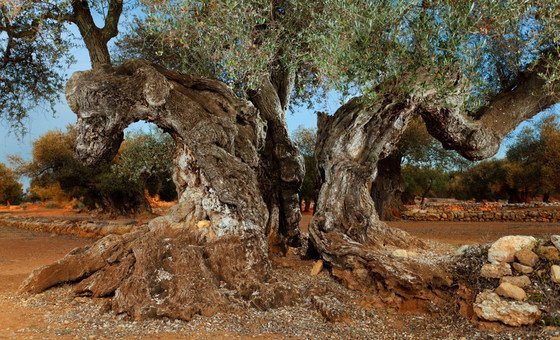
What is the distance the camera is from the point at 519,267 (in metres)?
7.01

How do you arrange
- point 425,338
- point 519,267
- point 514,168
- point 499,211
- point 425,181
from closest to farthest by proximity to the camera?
point 425,338 → point 519,267 → point 499,211 → point 514,168 → point 425,181

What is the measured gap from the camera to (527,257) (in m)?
6.98

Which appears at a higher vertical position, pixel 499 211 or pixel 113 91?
pixel 113 91

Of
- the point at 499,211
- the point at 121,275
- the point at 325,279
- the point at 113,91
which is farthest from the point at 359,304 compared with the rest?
the point at 499,211

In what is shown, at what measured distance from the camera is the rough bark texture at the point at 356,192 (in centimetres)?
764

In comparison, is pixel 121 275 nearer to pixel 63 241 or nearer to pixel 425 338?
pixel 425 338

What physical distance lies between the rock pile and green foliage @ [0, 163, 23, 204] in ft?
126

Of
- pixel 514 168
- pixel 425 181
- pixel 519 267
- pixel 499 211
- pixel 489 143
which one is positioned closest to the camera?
pixel 519 267

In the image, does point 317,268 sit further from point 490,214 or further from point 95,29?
point 490,214

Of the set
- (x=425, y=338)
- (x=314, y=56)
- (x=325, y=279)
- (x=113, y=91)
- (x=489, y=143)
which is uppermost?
(x=314, y=56)

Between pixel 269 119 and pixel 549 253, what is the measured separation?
212 inches

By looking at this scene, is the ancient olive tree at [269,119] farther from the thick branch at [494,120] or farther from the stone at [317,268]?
the stone at [317,268]

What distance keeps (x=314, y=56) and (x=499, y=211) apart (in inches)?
703

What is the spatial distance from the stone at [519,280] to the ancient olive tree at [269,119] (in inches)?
37.3
